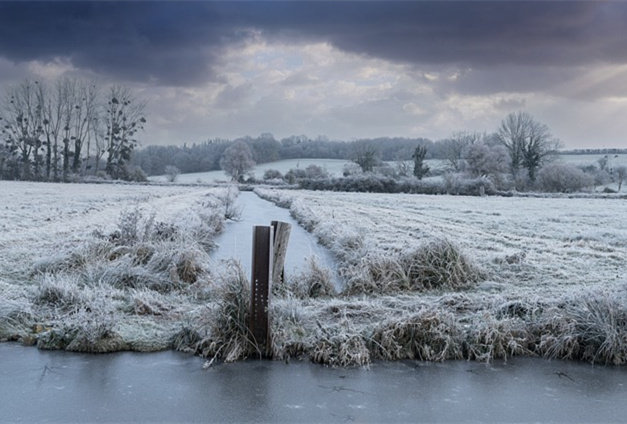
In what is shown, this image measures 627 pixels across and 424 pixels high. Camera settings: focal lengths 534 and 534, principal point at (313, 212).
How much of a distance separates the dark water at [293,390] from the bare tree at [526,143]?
68.6 meters

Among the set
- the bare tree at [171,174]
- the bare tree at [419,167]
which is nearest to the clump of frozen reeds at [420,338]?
the bare tree at [419,167]

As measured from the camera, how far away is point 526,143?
76188mm

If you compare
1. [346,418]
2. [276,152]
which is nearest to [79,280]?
[346,418]

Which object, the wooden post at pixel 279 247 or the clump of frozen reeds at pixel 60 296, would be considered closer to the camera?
the clump of frozen reeds at pixel 60 296

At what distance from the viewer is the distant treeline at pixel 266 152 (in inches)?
4102

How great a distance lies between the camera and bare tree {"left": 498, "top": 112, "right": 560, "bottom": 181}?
70.6m

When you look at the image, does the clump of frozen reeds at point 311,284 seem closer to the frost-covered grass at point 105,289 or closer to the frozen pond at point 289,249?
the frozen pond at point 289,249

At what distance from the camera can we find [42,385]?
4809mm

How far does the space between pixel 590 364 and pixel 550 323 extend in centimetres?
67

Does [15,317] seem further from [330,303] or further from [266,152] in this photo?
[266,152]

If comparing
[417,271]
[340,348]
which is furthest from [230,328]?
[417,271]

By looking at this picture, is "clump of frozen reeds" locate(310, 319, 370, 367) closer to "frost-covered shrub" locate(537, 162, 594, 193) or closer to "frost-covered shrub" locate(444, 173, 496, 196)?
"frost-covered shrub" locate(444, 173, 496, 196)

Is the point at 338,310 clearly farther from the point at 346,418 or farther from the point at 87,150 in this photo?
the point at 87,150

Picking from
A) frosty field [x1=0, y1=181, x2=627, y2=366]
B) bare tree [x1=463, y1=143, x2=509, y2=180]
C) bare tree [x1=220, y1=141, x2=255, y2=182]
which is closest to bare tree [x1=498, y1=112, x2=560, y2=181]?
bare tree [x1=463, y1=143, x2=509, y2=180]
